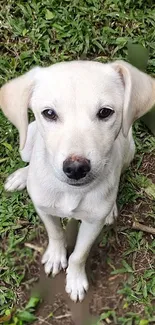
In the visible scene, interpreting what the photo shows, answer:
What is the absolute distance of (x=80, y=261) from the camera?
4.49 metres

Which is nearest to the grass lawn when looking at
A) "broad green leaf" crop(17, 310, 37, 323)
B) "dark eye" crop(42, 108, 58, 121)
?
"broad green leaf" crop(17, 310, 37, 323)

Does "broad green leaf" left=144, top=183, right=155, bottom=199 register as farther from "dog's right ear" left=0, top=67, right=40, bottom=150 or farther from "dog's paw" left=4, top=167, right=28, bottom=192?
"dog's right ear" left=0, top=67, right=40, bottom=150

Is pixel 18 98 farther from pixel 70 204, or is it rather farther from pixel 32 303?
pixel 32 303

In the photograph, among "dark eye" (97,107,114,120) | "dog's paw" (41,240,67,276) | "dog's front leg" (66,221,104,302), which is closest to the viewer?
"dark eye" (97,107,114,120)

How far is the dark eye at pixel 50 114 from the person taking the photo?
3391 mm

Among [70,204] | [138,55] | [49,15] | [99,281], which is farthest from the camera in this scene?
[49,15]

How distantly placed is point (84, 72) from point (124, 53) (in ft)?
7.61

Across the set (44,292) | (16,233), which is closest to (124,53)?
(16,233)

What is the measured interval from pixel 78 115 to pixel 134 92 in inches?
15.8

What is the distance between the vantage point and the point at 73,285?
470 cm

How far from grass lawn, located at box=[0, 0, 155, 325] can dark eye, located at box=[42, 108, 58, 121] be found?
5.53ft

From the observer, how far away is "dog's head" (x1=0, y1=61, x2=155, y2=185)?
3.30 meters

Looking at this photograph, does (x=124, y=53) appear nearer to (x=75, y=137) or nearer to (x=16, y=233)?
(x=16, y=233)

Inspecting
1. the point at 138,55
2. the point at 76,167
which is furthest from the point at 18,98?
the point at 138,55
